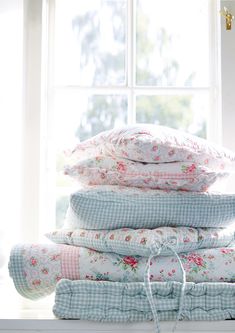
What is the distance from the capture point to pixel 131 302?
5.00 ft

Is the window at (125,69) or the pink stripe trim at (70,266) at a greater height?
the window at (125,69)

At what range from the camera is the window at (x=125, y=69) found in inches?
85.5

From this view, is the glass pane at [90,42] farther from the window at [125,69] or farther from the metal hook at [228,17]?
the metal hook at [228,17]

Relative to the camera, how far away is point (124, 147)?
5.45 feet

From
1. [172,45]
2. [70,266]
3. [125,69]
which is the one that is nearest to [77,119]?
[125,69]

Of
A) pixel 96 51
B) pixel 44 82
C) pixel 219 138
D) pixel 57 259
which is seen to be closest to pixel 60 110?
pixel 44 82

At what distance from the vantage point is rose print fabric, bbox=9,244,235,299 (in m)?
1.59

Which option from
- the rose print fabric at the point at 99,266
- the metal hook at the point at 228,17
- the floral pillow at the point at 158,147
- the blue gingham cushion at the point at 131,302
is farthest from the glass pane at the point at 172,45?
the blue gingham cushion at the point at 131,302

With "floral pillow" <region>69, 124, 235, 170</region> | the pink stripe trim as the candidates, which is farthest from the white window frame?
the pink stripe trim

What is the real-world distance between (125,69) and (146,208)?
73cm

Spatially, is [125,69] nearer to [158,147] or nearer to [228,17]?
[228,17]

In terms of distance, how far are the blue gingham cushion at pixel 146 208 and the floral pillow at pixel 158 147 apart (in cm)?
10

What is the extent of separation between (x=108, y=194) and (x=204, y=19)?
0.89 meters

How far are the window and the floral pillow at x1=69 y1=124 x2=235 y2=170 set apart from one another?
41 centimetres
